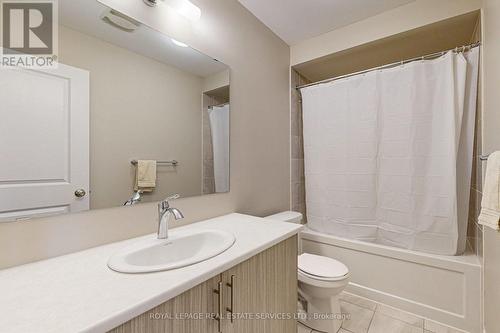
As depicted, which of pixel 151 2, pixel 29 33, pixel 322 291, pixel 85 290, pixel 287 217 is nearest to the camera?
pixel 85 290

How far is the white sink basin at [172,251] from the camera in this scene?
79cm

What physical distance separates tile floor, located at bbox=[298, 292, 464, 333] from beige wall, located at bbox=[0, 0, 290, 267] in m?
0.98

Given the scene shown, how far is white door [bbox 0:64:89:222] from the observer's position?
0.82 m

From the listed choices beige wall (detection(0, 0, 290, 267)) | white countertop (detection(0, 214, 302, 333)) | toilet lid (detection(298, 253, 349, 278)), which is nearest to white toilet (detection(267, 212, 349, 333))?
toilet lid (detection(298, 253, 349, 278))

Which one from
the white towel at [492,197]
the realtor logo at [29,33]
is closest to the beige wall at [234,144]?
the realtor logo at [29,33]

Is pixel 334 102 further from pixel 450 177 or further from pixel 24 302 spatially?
pixel 24 302

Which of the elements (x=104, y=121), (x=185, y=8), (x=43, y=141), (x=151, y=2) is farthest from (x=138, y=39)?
(x=43, y=141)

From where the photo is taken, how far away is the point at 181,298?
71 cm

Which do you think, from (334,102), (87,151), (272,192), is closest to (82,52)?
(87,151)

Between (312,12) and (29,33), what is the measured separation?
1.84 metres

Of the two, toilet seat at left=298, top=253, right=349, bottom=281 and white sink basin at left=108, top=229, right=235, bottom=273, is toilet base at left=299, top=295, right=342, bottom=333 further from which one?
white sink basin at left=108, top=229, right=235, bottom=273

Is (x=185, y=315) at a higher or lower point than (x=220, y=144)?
lower

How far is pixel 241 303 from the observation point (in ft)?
3.05

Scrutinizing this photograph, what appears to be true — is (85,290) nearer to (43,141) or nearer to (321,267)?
(43,141)
